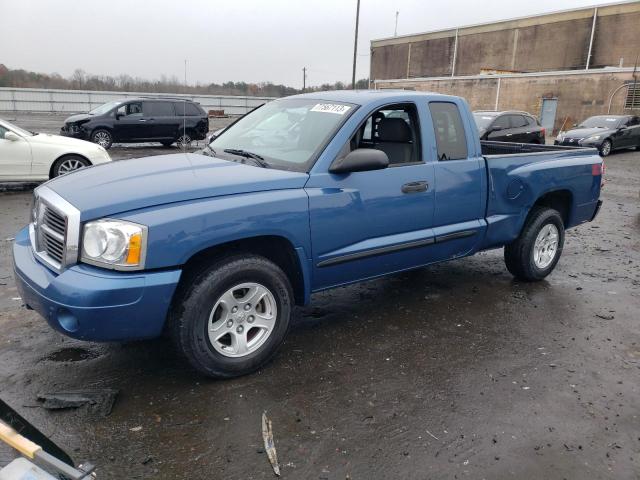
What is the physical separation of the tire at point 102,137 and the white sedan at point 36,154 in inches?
287

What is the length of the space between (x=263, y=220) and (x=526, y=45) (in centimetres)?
5621

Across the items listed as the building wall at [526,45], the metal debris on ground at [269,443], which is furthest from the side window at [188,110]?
the building wall at [526,45]

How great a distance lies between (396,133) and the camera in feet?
14.5

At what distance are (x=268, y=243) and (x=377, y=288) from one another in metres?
1.98

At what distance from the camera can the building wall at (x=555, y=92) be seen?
32.0 m

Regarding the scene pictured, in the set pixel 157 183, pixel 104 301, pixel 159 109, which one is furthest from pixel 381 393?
pixel 159 109

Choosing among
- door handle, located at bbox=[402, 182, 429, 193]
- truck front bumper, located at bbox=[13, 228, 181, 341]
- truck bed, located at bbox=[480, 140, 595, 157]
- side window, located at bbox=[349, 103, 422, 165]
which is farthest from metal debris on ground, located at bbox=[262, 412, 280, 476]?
truck bed, located at bbox=[480, 140, 595, 157]

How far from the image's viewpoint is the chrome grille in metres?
2.92

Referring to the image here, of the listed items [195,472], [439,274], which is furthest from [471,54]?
[195,472]

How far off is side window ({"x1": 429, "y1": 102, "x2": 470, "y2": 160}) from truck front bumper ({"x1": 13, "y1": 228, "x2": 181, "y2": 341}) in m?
2.53

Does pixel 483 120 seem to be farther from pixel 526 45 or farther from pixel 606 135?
pixel 526 45

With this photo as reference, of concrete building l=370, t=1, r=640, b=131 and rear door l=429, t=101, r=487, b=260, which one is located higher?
concrete building l=370, t=1, r=640, b=131

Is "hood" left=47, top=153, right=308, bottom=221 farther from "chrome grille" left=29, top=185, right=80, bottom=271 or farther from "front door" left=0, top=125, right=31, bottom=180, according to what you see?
"front door" left=0, top=125, right=31, bottom=180

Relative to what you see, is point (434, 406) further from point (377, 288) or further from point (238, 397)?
point (377, 288)
